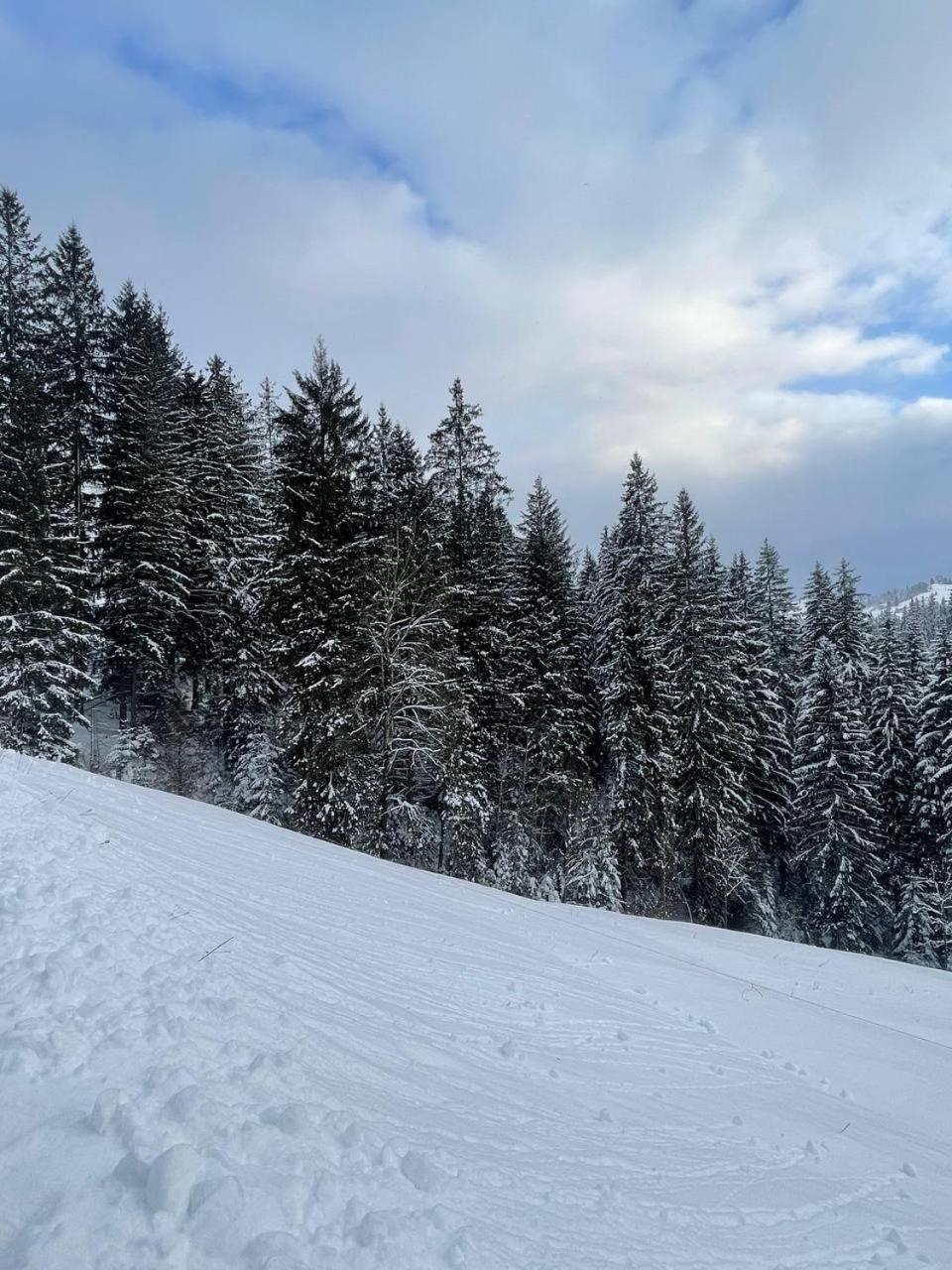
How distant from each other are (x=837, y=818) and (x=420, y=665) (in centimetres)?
1919

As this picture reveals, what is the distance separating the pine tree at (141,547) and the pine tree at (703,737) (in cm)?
1801

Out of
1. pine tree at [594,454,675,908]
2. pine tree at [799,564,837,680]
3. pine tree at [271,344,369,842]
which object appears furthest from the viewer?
pine tree at [799,564,837,680]

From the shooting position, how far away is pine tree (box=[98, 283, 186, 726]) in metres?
20.8

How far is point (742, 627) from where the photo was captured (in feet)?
96.3

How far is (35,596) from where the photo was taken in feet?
59.2

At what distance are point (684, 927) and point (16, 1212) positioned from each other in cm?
1359

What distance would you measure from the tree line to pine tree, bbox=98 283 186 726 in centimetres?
12

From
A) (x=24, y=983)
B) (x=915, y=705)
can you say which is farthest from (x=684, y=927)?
(x=915, y=705)

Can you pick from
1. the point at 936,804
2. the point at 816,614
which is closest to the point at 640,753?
the point at 936,804

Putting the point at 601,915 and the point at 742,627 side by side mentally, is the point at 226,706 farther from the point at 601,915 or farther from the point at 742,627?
the point at 742,627

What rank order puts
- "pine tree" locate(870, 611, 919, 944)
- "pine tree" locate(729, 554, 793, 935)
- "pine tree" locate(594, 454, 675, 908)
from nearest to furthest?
"pine tree" locate(594, 454, 675, 908) < "pine tree" locate(729, 554, 793, 935) < "pine tree" locate(870, 611, 919, 944)

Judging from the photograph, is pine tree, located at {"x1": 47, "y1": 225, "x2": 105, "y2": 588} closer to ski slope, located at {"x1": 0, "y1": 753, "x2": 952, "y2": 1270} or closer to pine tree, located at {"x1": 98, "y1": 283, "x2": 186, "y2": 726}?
pine tree, located at {"x1": 98, "y1": 283, "x2": 186, "y2": 726}

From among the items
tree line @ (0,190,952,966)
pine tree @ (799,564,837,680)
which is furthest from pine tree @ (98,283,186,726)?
pine tree @ (799,564,837,680)

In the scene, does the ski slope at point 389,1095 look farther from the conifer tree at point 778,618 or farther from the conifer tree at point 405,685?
the conifer tree at point 778,618
